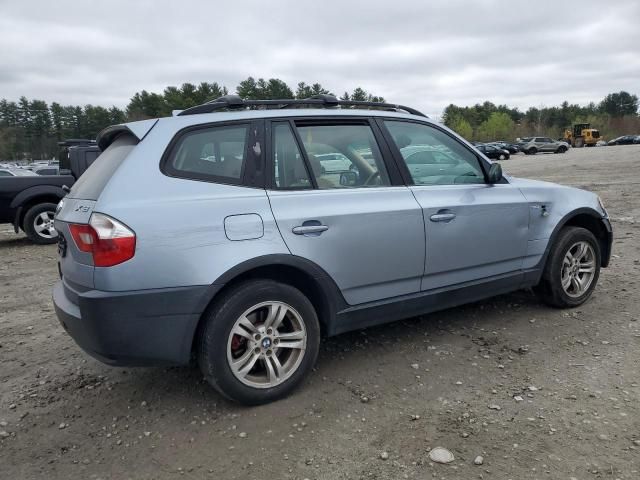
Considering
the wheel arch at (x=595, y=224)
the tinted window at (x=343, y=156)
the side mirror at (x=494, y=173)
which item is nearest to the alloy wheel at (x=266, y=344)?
the tinted window at (x=343, y=156)

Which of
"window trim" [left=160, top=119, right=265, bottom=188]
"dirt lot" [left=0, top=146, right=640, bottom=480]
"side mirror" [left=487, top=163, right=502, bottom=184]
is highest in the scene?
"window trim" [left=160, top=119, right=265, bottom=188]

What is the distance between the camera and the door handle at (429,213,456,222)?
11.4 feet

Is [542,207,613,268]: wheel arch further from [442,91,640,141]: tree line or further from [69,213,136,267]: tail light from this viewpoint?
[442,91,640,141]: tree line

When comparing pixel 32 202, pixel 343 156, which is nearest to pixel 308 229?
pixel 343 156

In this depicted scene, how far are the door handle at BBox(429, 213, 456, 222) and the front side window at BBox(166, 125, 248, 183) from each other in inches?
53.2

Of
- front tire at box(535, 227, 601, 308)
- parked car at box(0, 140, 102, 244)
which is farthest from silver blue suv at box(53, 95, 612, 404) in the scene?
parked car at box(0, 140, 102, 244)

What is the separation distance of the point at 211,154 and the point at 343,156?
2.94 feet

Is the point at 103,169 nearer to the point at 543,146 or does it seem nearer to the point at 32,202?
the point at 32,202

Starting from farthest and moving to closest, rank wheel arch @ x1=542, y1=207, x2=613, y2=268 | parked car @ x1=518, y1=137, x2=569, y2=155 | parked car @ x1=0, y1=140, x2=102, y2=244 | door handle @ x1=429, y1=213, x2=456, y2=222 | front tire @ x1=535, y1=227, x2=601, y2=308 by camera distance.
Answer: parked car @ x1=518, y1=137, x2=569, y2=155 → parked car @ x1=0, y1=140, x2=102, y2=244 → wheel arch @ x1=542, y1=207, x2=613, y2=268 → front tire @ x1=535, y1=227, x2=601, y2=308 → door handle @ x1=429, y1=213, x2=456, y2=222

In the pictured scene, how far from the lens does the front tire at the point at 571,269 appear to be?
4262mm

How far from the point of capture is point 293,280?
311cm

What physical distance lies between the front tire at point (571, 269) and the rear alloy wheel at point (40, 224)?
7834 mm

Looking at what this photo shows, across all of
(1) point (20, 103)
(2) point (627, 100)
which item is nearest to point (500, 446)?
(1) point (20, 103)

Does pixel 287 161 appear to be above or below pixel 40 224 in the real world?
above
